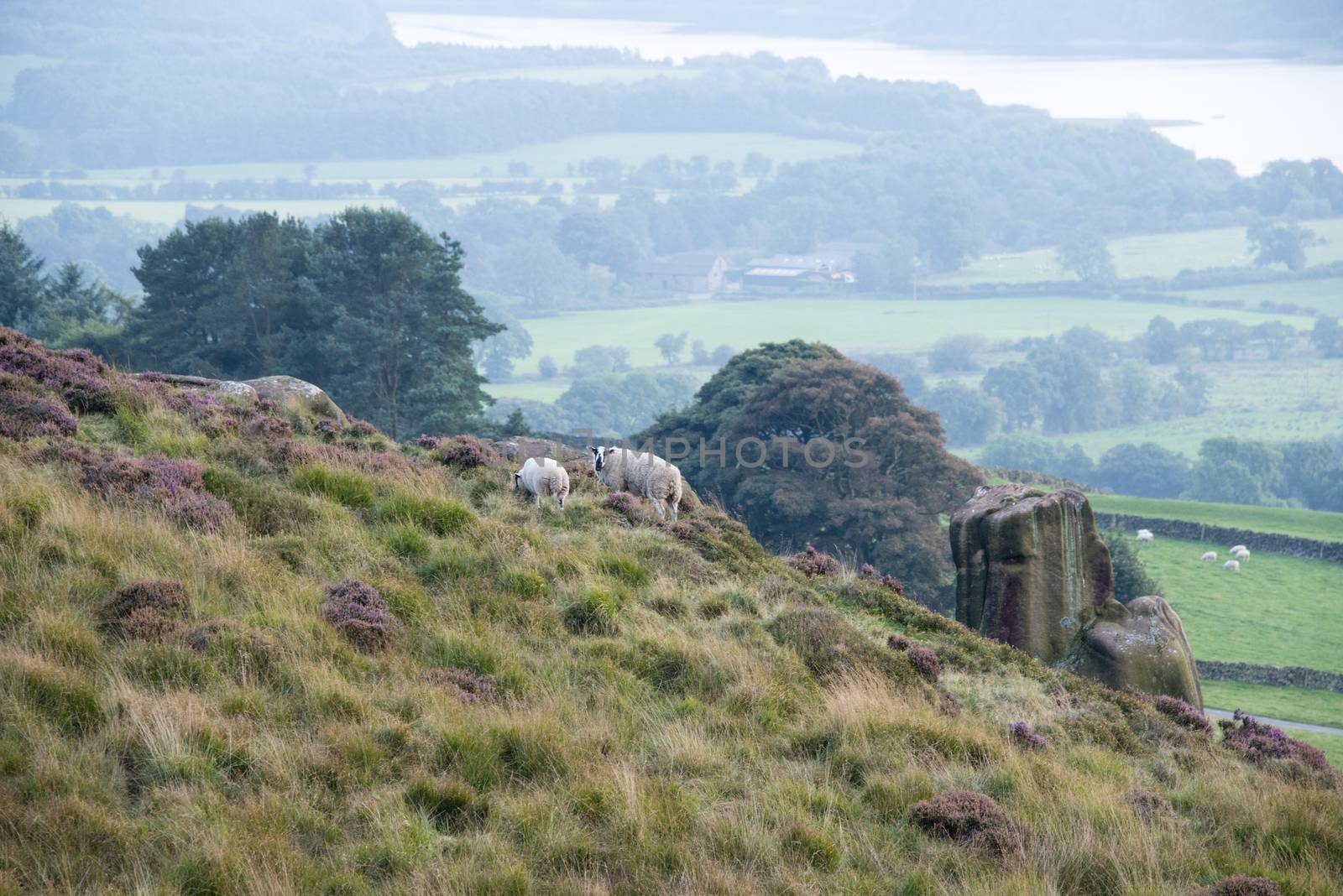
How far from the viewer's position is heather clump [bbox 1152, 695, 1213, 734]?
1440 cm

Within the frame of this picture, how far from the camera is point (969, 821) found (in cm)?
823

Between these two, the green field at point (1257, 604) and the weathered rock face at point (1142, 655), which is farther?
the green field at point (1257, 604)

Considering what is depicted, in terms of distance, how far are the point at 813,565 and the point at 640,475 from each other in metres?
2.93

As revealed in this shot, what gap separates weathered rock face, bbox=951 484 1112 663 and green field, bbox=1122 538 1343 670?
88.8 feet

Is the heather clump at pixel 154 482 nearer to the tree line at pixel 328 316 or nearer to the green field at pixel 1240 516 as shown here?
the tree line at pixel 328 316

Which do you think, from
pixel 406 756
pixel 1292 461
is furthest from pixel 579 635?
pixel 1292 461

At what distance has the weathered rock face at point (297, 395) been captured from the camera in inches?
807

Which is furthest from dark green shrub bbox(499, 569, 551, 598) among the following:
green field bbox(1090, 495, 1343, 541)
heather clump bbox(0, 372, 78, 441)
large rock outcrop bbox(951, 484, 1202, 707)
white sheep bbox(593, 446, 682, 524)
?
green field bbox(1090, 495, 1343, 541)

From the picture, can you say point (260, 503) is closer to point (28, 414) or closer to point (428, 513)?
point (428, 513)

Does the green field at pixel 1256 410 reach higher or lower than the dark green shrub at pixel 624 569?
lower

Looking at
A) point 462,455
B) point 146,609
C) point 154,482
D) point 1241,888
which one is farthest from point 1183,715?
point 154,482

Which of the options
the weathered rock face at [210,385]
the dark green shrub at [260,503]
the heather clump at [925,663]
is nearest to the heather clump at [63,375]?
the weathered rock face at [210,385]

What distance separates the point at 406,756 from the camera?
8.25m

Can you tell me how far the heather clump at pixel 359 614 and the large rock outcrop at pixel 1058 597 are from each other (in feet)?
34.1
